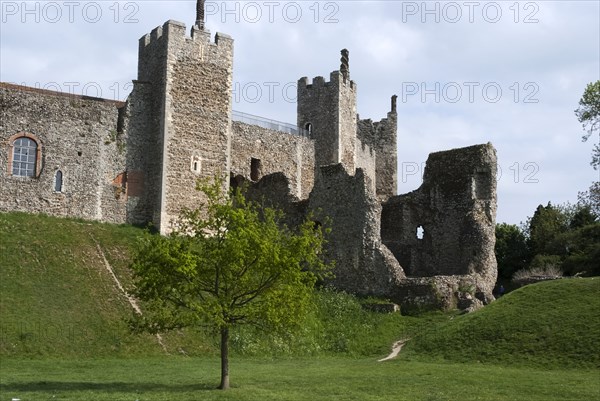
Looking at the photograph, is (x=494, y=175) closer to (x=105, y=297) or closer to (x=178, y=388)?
(x=105, y=297)

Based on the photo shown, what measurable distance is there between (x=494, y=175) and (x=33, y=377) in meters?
24.7

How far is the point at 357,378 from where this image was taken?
803 inches

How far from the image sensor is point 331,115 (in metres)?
46.6

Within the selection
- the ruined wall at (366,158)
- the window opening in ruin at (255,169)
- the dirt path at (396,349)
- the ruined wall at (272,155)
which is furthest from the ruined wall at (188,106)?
the ruined wall at (366,158)

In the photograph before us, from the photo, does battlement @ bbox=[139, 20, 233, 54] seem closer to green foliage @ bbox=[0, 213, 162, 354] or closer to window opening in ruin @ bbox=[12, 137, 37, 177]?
window opening in ruin @ bbox=[12, 137, 37, 177]

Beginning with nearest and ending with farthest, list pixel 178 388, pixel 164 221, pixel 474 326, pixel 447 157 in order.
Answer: pixel 178 388 → pixel 474 326 → pixel 164 221 → pixel 447 157

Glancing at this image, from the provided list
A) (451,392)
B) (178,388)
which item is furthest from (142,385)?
(451,392)

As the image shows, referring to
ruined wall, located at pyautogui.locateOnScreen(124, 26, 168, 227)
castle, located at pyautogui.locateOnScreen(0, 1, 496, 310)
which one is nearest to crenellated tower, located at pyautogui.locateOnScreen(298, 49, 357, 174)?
castle, located at pyautogui.locateOnScreen(0, 1, 496, 310)

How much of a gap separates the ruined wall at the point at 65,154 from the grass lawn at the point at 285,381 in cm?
1203

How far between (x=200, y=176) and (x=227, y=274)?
59.8 ft

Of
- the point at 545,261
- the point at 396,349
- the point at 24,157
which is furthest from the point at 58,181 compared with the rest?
the point at 545,261

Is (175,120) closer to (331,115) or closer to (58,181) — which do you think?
(58,181)

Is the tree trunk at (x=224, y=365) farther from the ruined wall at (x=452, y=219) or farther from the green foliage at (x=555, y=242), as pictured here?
the green foliage at (x=555, y=242)

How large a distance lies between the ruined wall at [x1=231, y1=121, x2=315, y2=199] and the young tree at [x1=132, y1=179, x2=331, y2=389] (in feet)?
64.6
